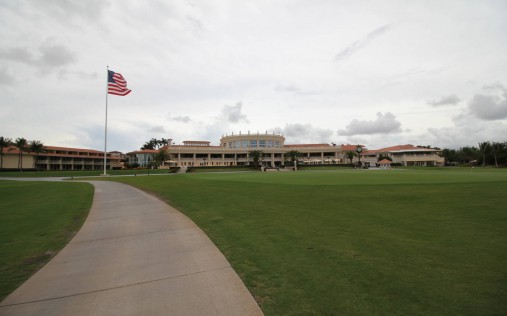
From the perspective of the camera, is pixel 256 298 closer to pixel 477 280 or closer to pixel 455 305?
pixel 455 305

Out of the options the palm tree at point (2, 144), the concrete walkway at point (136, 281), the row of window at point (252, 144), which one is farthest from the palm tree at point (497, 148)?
the palm tree at point (2, 144)

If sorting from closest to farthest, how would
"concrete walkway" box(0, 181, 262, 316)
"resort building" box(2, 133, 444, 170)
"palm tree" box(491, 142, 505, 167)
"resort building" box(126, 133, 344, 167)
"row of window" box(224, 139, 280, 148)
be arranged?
1. "concrete walkway" box(0, 181, 262, 316)
2. "palm tree" box(491, 142, 505, 167)
3. "resort building" box(2, 133, 444, 170)
4. "resort building" box(126, 133, 344, 167)
5. "row of window" box(224, 139, 280, 148)

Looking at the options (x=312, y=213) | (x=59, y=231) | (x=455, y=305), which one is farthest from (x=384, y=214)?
(x=59, y=231)

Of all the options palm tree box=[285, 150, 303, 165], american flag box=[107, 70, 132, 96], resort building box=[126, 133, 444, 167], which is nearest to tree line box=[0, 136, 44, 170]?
resort building box=[126, 133, 444, 167]

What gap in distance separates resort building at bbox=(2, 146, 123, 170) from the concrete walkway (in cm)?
10309

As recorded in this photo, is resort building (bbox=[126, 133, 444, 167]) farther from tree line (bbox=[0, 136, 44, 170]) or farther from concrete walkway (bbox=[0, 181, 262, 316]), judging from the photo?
concrete walkway (bbox=[0, 181, 262, 316])

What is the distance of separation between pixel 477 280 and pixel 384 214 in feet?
19.7

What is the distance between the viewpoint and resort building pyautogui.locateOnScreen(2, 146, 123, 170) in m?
87.6

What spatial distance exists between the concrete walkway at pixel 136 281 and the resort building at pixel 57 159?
10309 cm

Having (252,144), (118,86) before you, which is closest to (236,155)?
(252,144)

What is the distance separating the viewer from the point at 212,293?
4641 mm

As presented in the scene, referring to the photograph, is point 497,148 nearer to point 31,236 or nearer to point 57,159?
point 31,236

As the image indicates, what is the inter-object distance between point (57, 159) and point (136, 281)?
373ft

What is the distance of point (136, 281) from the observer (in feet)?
17.3
